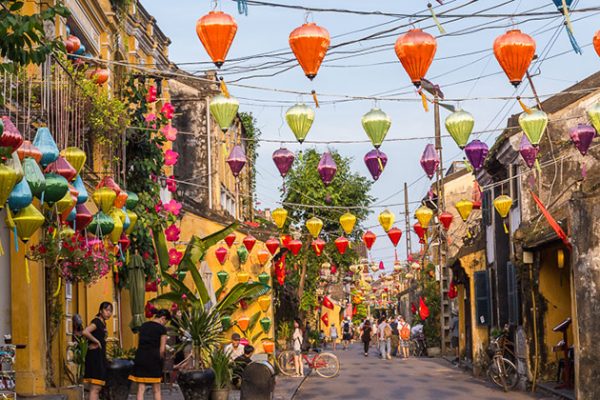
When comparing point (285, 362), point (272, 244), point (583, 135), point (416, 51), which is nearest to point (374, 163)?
point (583, 135)

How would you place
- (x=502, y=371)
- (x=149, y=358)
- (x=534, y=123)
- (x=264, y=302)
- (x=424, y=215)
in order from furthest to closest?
(x=264, y=302), (x=424, y=215), (x=502, y=371), (x=149, y=358), (x=534, y=123)

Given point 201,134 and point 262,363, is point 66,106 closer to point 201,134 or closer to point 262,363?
point 262,363

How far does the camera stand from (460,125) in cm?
1537

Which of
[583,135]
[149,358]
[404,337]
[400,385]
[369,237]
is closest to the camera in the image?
[149,358]

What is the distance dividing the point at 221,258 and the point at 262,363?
36.0 ft

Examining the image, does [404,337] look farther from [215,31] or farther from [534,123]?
[215,31]

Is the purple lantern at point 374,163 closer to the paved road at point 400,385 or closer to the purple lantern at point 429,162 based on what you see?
the purple lantern at point 429,162

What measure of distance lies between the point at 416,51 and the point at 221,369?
8.93 m

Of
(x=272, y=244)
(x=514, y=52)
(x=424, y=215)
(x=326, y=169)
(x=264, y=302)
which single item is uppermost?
(x=514, y=52)

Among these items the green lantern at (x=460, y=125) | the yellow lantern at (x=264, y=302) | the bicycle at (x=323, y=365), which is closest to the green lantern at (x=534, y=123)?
the green lantern at (x=460, y=125)

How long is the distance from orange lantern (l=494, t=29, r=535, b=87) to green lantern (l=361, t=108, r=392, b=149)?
2.39 metres

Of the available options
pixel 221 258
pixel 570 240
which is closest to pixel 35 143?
pixel 570 240

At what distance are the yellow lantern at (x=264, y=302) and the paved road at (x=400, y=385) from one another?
2.37 meters

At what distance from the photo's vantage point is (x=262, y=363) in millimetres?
20016
